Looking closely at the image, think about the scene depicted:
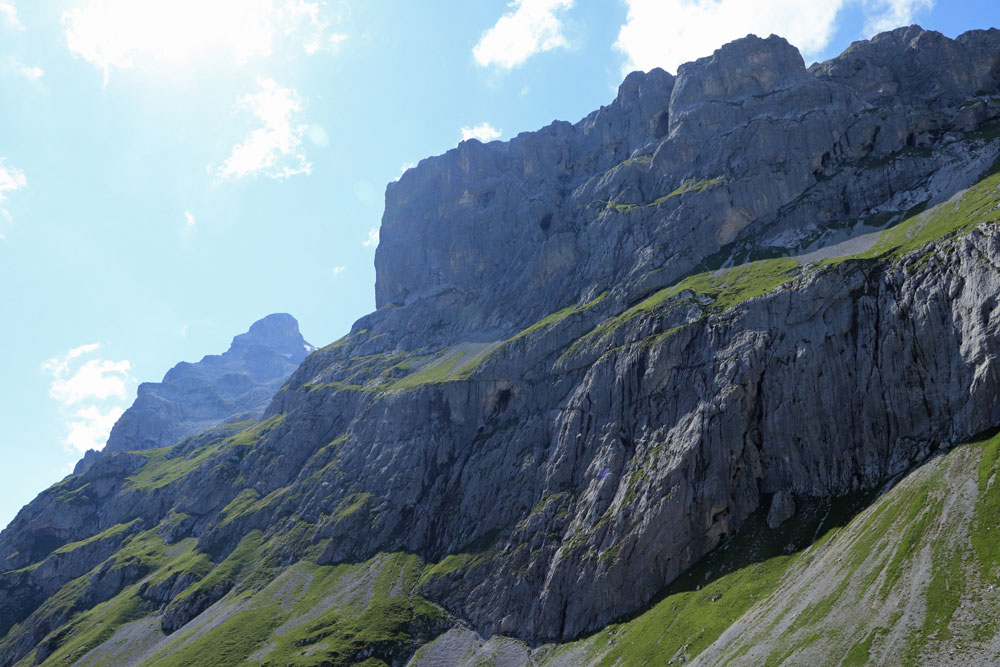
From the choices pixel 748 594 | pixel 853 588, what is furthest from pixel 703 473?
pixel 853 588

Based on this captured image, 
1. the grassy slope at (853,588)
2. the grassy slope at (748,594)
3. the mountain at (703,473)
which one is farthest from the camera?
the mountain at (703,473)

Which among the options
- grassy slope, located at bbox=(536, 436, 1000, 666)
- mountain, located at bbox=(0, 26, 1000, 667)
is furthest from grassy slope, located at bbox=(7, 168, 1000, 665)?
mountain, located at bbox=(0, 26, 1000, 667)

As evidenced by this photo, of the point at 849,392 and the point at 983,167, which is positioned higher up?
the point at 983,167

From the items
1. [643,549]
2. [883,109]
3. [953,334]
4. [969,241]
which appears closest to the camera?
[953,334]

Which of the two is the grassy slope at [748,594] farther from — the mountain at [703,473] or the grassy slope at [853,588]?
the mountain at [703,473]

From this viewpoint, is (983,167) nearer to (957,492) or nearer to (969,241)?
(969,241)

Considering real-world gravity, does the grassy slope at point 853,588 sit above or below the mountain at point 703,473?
below

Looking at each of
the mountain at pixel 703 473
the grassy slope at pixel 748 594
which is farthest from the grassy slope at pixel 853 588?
the mountain at pixel 703 473

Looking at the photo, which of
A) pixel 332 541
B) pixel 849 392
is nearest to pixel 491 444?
pixel 332 541

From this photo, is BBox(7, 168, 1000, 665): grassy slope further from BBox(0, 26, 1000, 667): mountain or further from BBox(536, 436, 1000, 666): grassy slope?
BBox(0, 26, 1000, 667): mountain

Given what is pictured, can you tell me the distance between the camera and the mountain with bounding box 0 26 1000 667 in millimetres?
83312

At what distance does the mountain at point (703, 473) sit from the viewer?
273ft

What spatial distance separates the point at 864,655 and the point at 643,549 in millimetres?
47839

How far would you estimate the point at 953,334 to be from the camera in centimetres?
9569
